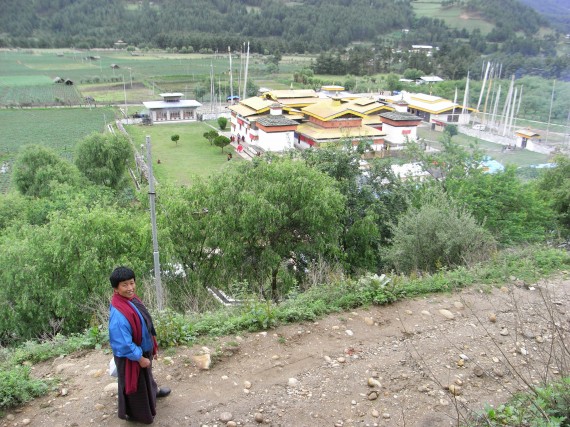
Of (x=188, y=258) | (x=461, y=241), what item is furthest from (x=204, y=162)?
(x=461, y=241)

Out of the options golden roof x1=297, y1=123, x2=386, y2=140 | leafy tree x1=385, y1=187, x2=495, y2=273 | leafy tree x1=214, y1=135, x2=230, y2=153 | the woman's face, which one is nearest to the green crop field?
golden roof x1=297, y1=123, x2=386, y2=140

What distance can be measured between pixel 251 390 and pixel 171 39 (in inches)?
3762

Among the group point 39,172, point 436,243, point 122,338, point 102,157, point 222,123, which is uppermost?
point 122,338

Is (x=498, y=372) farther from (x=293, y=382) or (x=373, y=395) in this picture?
(x=293, y=382)

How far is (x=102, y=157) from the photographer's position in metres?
20.2

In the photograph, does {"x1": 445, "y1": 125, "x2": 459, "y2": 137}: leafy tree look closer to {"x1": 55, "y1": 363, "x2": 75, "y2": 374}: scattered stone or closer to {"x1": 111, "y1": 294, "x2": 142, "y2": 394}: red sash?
{"x1": 55, "y1": 363, "x2": 75, "y2": 374}: scattered stone

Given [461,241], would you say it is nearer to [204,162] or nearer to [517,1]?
[204,162]

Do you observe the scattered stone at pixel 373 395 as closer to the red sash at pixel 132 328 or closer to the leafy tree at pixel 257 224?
the red sash at pixel 132 328

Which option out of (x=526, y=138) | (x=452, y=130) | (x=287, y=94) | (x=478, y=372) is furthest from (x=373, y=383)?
(x=452, y=130)

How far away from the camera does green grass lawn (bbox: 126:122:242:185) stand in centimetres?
2402

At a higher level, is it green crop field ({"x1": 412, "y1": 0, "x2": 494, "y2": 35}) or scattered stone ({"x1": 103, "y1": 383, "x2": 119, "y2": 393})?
green crop field ({"x1": 412, "y1": 0, "x2": 494, "y2": 35})

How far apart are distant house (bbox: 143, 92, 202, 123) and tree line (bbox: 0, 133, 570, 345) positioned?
30.1 meters

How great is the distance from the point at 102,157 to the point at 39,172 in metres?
2.79

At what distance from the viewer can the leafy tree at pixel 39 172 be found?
18.2 m
